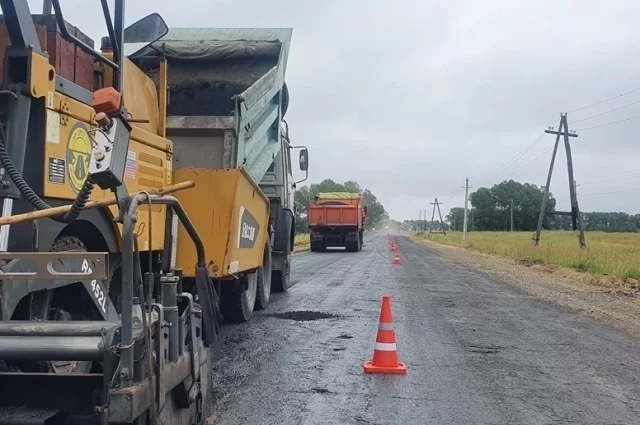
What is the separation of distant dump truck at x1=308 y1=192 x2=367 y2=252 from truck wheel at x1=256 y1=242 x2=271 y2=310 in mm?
22542

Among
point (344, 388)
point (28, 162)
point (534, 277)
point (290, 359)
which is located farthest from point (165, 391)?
point (534, 277)

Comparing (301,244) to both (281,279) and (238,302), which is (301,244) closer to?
(281,279)

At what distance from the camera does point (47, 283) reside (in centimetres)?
412

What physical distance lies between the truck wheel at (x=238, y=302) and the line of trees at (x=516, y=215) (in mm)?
110695

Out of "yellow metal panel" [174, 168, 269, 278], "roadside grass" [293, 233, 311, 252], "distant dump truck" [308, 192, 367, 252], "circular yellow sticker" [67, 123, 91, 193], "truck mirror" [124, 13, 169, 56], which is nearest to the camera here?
"circular yellow sticker" [67, 123, 91, 193]

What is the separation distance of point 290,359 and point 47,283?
10.6 feet

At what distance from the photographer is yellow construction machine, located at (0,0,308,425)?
298 centimetres

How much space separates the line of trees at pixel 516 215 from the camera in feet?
410

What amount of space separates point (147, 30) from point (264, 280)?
5688 millimetres

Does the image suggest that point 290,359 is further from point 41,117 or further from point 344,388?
point 41,117

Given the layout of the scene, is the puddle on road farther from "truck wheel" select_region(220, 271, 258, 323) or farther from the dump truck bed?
the dump truck bed

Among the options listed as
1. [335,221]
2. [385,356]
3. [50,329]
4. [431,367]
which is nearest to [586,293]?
[431,367]

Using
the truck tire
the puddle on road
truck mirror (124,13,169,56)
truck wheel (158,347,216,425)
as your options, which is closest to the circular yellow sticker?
truck mirror (124,13,169,56)

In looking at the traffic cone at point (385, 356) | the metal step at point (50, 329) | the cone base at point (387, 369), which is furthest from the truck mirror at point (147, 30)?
the cone base at point (387, 369)
